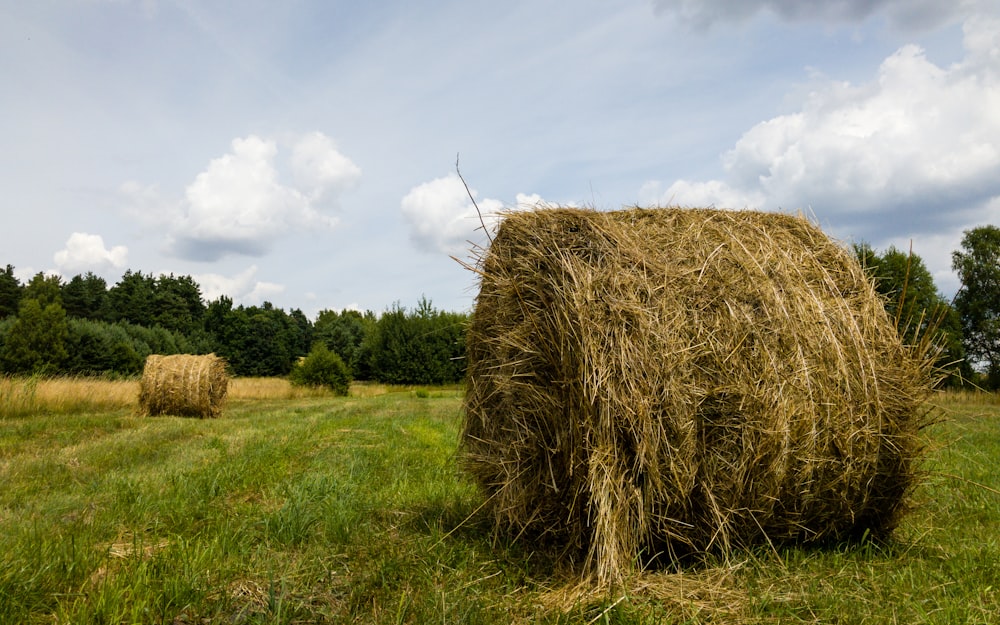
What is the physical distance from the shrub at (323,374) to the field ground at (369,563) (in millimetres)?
26355

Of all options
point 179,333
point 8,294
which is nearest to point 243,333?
point 179,333

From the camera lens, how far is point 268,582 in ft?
11.4

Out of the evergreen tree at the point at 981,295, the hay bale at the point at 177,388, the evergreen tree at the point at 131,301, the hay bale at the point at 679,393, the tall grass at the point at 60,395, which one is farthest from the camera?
the evergreen tree at the point at 131,301

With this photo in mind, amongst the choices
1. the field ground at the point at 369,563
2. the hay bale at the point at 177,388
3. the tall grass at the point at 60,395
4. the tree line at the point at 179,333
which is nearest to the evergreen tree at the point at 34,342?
the tree line at the point at 179,333

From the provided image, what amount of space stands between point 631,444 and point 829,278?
2352 millimetres

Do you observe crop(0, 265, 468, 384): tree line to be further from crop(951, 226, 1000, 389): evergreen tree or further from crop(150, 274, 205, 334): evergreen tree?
crop(951, 226, 1000, 389): evergreen tree

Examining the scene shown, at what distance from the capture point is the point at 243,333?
191 feet

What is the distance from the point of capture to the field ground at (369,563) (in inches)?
125

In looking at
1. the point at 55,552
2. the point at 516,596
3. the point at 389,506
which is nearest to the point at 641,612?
the point at 516,596

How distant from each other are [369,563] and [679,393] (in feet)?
7.42

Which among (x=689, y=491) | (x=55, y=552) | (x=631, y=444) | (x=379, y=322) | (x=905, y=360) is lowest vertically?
(x=55, y=552)

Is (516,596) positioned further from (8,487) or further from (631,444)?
(8,487)

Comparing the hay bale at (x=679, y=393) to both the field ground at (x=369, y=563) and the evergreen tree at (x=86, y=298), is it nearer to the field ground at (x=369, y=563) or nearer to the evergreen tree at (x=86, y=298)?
the field ground at (x=369, y=563)

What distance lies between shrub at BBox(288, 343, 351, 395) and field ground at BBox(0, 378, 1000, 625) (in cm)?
2635
